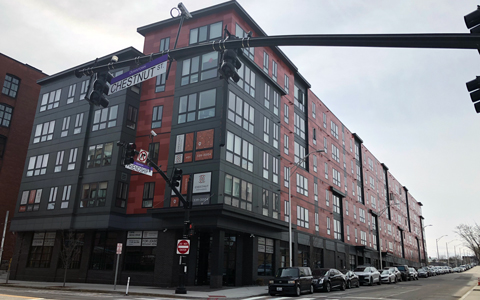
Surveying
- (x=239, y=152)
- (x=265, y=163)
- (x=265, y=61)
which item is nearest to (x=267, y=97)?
(x=265, y=61)

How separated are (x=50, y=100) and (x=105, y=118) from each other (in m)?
9.52

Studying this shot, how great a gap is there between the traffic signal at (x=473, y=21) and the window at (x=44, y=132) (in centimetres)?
3769

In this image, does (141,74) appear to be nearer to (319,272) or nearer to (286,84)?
(319,272)

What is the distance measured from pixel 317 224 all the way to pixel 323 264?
4590mm

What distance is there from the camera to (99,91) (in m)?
9.62

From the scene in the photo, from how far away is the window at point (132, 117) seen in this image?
3303 cm

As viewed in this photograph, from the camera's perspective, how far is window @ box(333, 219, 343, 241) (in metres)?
47.5

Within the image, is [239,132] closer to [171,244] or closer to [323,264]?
[171,244]

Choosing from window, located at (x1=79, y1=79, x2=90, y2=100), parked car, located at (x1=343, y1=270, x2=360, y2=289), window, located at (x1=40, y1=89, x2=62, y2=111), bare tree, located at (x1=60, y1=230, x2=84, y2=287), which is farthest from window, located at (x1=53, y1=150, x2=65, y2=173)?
parked car, located at (x1=343, y1=270, x2=360, y2=289)

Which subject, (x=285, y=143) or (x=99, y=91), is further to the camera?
(x=285, y=143)

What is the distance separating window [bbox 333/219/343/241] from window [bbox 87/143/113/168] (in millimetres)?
29520

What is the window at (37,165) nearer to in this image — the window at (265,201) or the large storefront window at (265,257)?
the window at (265,201)

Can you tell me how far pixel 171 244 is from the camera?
94.1 ft

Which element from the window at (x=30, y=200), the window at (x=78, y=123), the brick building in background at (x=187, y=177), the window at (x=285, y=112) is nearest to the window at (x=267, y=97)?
the brick building in background at (x=187, y=177)
